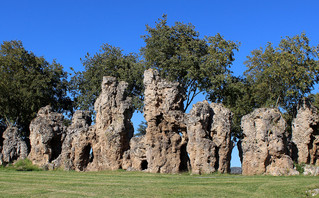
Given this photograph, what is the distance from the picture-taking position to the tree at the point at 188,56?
4719 cm

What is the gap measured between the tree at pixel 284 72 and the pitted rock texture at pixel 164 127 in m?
13.4

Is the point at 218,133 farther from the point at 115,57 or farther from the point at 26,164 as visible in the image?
the point at 115,57

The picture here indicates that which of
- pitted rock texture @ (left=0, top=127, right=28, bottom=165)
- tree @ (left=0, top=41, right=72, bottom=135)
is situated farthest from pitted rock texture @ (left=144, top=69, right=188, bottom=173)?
tree @ (left=0, top=41, right=72, bottom=135)

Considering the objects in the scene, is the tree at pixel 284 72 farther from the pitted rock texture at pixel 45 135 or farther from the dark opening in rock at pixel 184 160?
the pitted rock texture at pixel 45 135

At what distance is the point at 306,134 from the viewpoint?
1460 inches

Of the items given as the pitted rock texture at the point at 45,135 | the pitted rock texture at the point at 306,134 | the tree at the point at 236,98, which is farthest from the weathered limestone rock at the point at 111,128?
the pitted rock texture at the point at 306,134

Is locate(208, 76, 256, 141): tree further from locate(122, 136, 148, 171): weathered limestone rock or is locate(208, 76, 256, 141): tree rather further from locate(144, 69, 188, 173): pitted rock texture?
locate(122, 136, 148, 171): weathered limestone rock

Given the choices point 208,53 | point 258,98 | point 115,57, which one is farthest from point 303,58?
point 115,57

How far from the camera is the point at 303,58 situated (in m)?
41.4

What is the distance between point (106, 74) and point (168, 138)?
25.1 meters

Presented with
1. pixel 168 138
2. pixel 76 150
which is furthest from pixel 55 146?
pixel 168 138

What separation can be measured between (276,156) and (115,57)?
110ft

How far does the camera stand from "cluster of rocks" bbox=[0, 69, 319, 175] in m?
31.5

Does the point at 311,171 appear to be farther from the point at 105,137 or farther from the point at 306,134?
the point at 105,137
